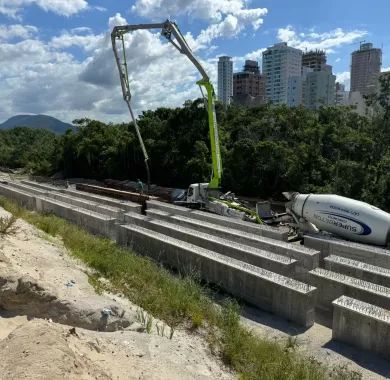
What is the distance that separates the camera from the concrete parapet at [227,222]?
532 inches

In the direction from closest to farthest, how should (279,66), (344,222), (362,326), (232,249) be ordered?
(362,326) < (232,249) < (344,222) < (279,66)

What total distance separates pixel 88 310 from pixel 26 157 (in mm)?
48933

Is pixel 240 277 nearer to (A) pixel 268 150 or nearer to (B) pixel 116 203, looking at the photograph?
(B) pixel 116 203

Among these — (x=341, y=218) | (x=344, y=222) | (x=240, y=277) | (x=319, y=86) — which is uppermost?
(x=319, y=86)

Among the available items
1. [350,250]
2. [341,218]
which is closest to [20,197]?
[341,218]

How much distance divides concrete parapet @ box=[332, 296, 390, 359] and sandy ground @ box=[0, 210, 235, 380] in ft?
8.95

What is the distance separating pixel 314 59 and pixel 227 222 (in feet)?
329

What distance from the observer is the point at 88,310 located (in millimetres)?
6773

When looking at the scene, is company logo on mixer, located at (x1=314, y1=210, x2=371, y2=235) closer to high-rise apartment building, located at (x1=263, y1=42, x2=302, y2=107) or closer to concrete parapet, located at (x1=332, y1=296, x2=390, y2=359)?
concrete parapet, located at (x1=332, y1=296, x2=390, y2=359)

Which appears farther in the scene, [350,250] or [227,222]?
[227,222]

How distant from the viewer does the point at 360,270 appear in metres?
10.2

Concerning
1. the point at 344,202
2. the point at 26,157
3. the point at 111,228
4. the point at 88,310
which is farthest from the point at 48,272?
the point at 26,157

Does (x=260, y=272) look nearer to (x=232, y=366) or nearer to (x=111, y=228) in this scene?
(x=232, y=366)

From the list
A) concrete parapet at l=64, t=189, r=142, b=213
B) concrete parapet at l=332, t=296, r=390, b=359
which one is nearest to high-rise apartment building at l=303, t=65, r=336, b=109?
concrete parapet at l=64, t=189, r=142, b=213
